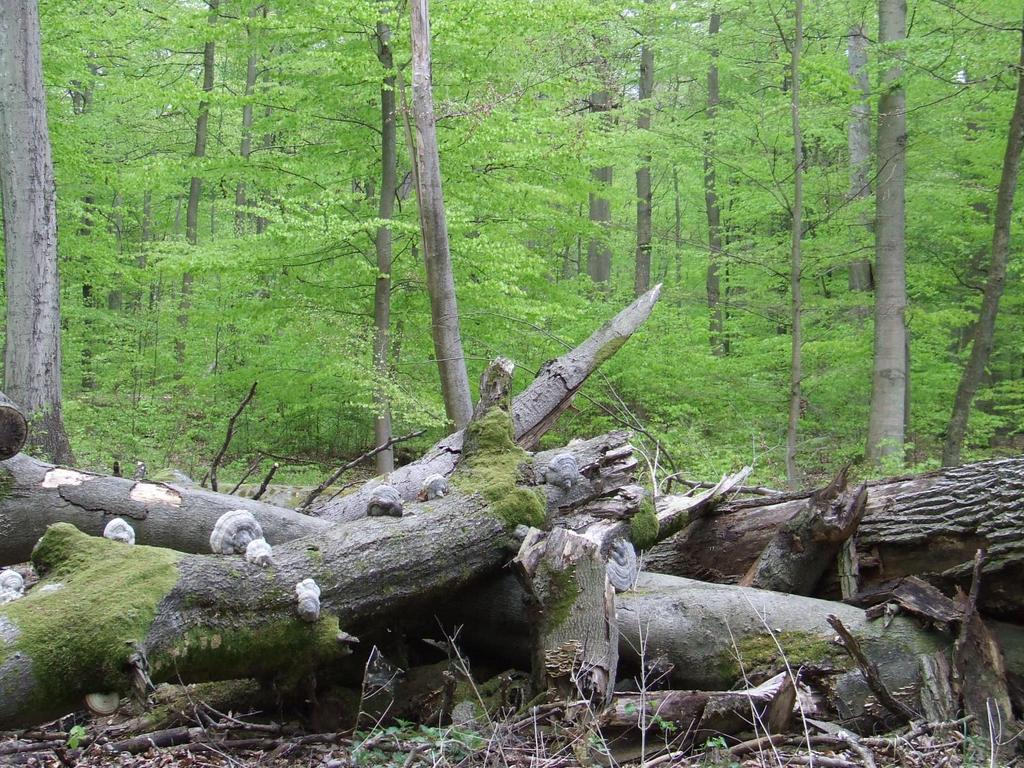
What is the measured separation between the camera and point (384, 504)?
12.7 ft

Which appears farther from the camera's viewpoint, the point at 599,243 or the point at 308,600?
the point at 599,243

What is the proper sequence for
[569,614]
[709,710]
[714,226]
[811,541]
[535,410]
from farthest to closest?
1. [714,226]
2. [535,410]
3. [811,541]
4. [569,614]
5. [709,710]

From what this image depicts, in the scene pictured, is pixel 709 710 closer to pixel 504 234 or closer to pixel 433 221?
pixel 433 221

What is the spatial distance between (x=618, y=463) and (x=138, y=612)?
271cm

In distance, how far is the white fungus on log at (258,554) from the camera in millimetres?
3271

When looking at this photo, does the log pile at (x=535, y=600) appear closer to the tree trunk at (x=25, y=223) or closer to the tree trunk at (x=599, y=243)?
the tree trunk at (x=25, y=223)

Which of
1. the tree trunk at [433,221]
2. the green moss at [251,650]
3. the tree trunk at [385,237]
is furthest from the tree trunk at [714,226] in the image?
the green moss at [251,650]

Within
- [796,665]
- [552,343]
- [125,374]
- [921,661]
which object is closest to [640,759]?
[796,665]

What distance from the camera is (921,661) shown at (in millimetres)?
3766

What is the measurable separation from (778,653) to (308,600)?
2.31m

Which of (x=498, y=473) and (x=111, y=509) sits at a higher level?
(x=498, y=473)

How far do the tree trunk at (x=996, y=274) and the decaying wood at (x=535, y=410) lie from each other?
4.82m

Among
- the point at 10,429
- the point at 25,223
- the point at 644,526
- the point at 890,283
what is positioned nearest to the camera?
the point at 10,429

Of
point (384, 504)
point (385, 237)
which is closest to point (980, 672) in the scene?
point (384, 504)
